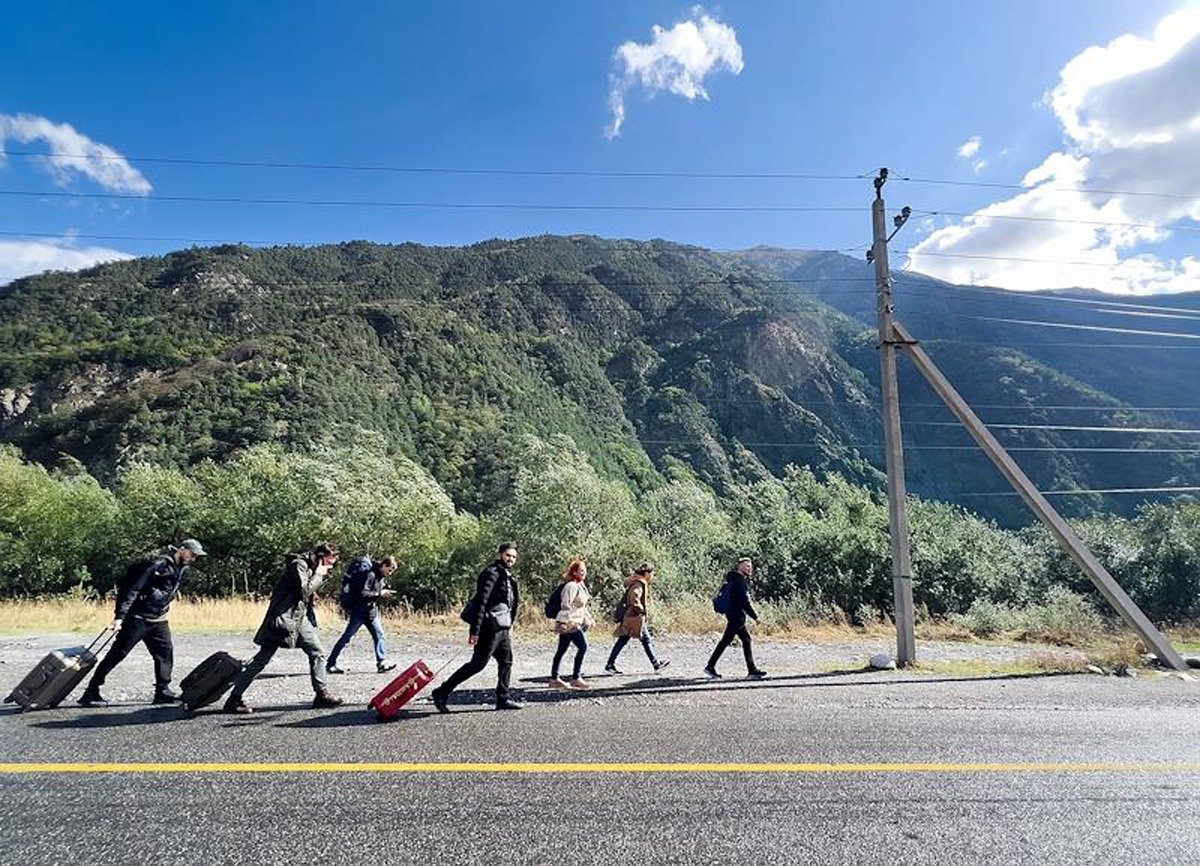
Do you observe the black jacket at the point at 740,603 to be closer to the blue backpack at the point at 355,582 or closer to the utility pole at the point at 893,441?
the utility pole at the point at 893,441

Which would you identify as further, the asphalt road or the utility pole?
the utility pole

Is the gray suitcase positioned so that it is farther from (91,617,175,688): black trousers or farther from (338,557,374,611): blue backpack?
(338,557,374,611): blue backpack

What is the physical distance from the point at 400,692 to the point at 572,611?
2.58 meters

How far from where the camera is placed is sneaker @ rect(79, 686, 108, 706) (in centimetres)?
661

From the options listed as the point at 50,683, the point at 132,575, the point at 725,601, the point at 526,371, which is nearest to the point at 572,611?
the point at 725,601

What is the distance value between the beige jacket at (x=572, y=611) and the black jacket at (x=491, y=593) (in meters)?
1.19

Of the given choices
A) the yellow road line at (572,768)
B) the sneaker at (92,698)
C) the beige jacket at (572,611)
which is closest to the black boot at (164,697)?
the sneaker at (92,698)

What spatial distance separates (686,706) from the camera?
23.3ft

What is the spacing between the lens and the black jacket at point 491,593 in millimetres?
6875

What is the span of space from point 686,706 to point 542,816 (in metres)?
3.42

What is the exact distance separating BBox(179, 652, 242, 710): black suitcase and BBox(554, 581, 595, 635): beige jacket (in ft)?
12.0

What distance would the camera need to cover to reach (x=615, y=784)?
455 cm

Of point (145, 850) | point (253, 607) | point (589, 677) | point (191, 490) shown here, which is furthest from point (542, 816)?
point (191, 490)

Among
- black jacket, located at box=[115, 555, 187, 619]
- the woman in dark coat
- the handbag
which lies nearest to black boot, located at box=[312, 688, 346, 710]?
the handbag
